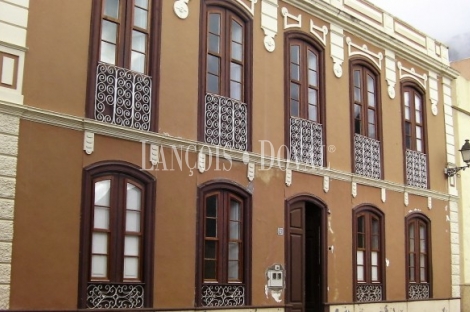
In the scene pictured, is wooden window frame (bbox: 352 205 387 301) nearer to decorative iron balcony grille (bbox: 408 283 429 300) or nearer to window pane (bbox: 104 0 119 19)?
decorative iron balcony grille (bbox: 408 283 429 300)

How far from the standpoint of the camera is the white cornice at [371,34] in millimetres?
16969

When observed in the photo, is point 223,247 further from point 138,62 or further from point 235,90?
point 138,62

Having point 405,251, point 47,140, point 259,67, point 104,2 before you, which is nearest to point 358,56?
point 259,67

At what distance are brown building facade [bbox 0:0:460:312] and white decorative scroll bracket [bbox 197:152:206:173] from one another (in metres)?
0.04

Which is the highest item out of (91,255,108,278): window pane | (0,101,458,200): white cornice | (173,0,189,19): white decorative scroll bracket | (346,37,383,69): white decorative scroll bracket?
(346,37,383,69): white decorative scroll bracket

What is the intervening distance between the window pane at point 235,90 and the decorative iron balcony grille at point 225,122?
173mm

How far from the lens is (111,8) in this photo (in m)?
12.7

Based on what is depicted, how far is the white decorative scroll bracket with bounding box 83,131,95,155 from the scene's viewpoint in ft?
38.6

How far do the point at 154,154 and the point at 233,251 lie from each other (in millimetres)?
2812

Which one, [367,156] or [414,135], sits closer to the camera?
[367,156]

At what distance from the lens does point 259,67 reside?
15.3 meters

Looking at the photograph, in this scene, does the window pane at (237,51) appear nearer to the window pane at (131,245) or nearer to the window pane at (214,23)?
the window pane at (214,23)

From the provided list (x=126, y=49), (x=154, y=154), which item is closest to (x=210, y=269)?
(x=154, y=154)

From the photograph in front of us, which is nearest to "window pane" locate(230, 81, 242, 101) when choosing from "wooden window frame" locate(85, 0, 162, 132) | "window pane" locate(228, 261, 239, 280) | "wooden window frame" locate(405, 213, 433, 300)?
"wooden window frame" locate(85, 0, 162, 132)
